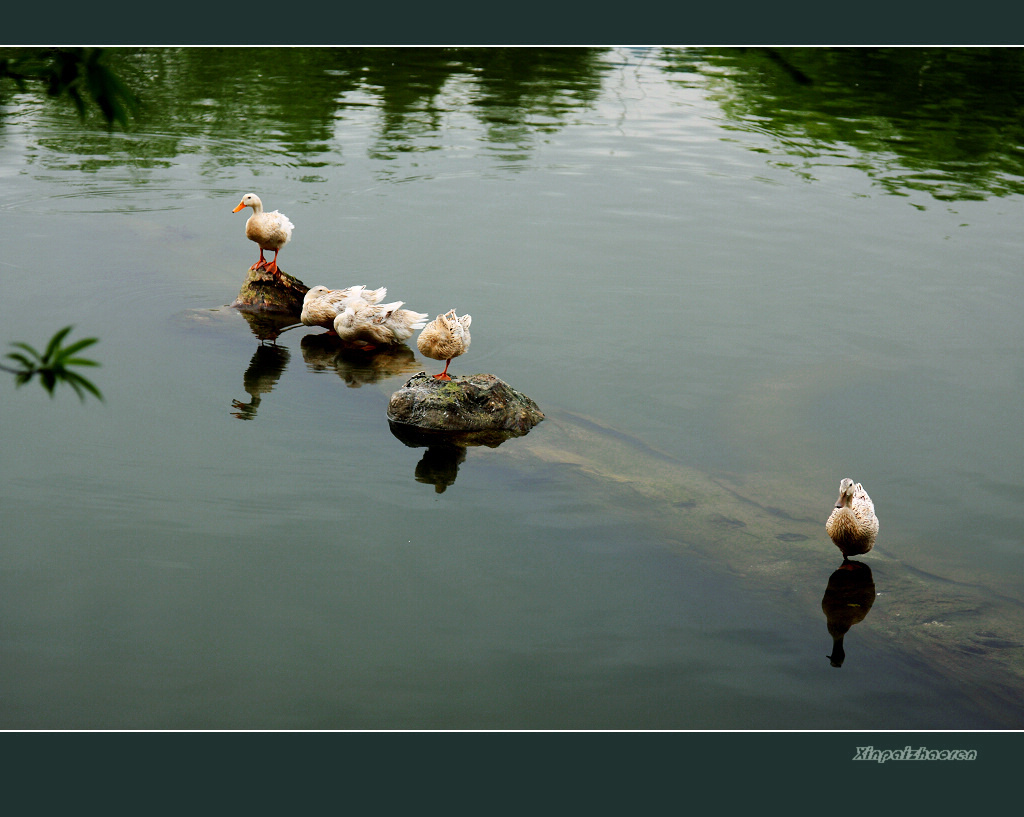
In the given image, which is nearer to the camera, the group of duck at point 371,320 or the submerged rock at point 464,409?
the submerged rock at point 464,409

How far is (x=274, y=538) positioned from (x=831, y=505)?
4.34m

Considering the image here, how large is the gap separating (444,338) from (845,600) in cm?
405

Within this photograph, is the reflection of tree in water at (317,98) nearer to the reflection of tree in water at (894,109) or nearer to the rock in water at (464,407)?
the reflection of tree in water at (894,109)

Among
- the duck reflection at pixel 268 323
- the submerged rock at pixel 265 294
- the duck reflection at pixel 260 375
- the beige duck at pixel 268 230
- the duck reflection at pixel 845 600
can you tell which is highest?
the beige duck at pixel 268 230

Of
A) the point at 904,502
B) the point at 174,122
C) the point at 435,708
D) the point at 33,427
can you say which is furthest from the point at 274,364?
the point at 174,122

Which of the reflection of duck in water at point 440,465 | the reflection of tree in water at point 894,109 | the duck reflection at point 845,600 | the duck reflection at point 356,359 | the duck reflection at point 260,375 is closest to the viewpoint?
the duck reflection at point 845,600

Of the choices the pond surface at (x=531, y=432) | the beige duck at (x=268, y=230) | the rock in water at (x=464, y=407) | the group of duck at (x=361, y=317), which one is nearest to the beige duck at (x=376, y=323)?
the group of duck at (x=361, y=317)

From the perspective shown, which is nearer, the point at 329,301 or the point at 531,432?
the point at 531,432

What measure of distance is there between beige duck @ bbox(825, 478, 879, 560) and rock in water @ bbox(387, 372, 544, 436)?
9.44 ft

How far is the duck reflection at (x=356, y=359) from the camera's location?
9992 millimetres

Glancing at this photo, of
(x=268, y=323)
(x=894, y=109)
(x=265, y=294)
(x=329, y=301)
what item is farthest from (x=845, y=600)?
(x=894, y=109)

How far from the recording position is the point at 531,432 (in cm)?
880

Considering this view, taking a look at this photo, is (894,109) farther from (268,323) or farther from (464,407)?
(464,407)

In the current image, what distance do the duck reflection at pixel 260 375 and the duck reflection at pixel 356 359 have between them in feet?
0.87
